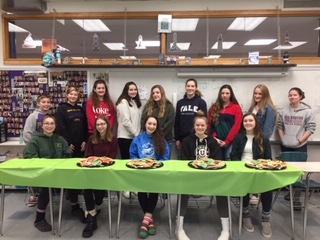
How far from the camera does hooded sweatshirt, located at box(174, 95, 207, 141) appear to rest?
332 centimetres

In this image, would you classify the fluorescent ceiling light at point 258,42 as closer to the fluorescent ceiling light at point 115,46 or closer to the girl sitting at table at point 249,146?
the girl sitting at table at point 249,146

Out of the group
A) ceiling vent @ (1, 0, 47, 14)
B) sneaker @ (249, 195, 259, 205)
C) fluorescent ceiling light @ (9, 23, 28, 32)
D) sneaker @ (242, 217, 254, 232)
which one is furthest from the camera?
fluorescent ceiling light @ (9, 23, 28, 32)

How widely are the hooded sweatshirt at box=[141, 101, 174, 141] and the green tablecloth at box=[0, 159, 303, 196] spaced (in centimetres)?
102

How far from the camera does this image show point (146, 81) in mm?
3674

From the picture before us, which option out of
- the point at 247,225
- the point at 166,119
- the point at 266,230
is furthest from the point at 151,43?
the point at 266,230

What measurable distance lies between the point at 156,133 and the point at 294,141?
1.83 meters

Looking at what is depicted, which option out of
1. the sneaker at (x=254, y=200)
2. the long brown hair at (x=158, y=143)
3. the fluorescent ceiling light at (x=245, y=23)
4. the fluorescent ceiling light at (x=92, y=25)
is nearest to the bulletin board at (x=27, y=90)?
the fluorescent ceiling light at (x=92, y=25)

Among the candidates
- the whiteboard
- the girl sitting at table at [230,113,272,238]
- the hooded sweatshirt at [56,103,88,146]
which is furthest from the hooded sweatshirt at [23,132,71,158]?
the girl sitting at table at [230,113,272,238]

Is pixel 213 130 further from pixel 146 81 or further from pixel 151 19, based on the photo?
pixel 151 19

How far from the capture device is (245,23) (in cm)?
385

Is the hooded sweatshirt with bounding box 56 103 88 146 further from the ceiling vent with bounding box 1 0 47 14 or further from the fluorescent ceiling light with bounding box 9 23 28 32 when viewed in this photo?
the fluorescent ceiling light with bounding box 9 23 28 32

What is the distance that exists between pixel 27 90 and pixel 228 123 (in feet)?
9.37

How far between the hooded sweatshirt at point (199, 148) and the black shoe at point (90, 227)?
1.10m

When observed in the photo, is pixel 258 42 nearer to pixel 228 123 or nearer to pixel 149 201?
pixel 228 123
